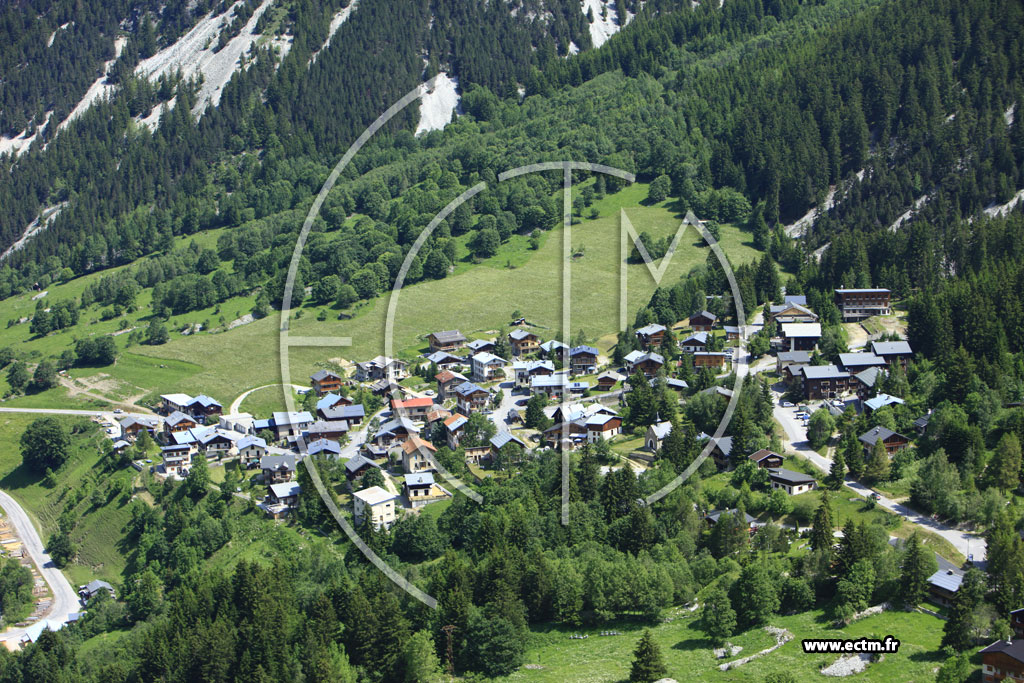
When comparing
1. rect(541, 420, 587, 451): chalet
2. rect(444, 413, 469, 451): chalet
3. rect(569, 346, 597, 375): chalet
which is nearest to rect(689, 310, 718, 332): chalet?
rect(569, 346, 597, 375): chalet

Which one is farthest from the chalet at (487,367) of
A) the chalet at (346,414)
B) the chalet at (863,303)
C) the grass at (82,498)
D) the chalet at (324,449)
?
the chalet at (863,303)

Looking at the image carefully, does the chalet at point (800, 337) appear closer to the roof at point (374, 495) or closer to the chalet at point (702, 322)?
the chalet at point (702, 322)

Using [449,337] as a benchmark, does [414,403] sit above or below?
below

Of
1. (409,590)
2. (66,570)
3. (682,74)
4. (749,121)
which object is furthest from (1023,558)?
(682,74)

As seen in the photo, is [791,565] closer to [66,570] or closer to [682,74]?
[66,570]

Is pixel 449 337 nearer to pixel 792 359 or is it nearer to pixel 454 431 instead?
pixel 454 431

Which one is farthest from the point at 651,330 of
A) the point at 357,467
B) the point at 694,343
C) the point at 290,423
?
the point at 357,467

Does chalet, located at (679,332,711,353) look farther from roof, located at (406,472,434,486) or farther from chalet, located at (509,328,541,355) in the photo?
roof, located at (406,472,434,486)

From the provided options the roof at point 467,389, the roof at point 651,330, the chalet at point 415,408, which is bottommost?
the chalet at point 415,408
